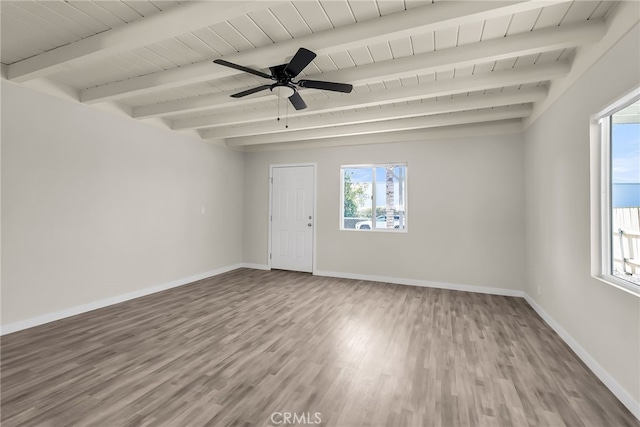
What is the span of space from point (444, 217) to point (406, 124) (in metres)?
1.71

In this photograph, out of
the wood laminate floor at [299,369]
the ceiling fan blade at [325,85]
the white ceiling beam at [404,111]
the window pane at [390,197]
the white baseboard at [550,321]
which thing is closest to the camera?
the wood laminate floor at [299,369]

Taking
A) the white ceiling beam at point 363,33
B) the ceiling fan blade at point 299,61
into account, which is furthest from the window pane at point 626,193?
the ceiling fan blade at point 299,61

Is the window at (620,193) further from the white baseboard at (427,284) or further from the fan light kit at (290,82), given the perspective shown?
the white baseboard at (427,284)

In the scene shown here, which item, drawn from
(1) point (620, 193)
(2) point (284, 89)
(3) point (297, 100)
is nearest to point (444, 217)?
(1) point (620, 193)

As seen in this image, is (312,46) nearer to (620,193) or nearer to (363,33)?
(363,33)

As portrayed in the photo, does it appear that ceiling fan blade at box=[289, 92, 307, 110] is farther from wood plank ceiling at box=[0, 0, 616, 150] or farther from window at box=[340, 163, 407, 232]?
window at box=[340, 163, 407, 232]

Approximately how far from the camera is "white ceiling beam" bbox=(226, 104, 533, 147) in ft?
13.2

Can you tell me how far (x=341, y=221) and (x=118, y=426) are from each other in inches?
175

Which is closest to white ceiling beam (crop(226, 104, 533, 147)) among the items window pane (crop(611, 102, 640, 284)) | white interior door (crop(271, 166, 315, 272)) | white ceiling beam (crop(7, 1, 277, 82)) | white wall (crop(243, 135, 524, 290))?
white wall (crop(243, 135, 524, 290))

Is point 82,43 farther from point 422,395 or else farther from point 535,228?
point 535,228

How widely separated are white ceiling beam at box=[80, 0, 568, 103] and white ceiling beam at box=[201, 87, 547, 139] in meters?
1.76

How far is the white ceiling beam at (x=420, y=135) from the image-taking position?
452 centimetres

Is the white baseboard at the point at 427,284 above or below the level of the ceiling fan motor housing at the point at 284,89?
below

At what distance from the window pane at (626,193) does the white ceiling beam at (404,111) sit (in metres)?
1.28
